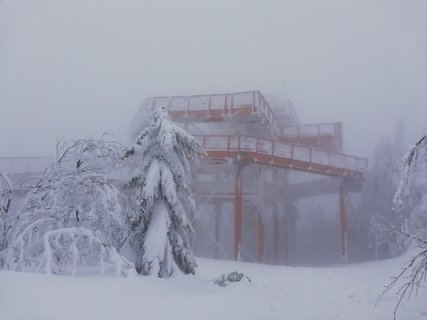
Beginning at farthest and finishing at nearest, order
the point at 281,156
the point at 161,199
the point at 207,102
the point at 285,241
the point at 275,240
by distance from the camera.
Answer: the point at 285,241
the point at 275,240
the point at 207,102
the point at 281,156
the point at 161,199

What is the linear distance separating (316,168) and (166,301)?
56.2ft

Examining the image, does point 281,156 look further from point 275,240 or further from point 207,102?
point 275,240

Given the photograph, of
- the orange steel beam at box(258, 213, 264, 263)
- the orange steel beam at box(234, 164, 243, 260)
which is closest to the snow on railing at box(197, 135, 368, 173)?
the orange steel beam at box(234, 164, 243, 260)

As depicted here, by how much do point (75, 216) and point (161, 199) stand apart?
2287 mm

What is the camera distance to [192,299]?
8031 millimetres

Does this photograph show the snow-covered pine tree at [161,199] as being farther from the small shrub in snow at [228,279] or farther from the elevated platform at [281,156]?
the elevated platform at [281,156]

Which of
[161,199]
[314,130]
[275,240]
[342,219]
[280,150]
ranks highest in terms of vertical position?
[314,130]

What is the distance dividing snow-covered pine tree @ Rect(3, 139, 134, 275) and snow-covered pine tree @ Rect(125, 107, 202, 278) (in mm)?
559

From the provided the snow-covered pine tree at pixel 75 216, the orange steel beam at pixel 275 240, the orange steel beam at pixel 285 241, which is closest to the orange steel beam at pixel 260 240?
the orange steel beam at pixel 275 240

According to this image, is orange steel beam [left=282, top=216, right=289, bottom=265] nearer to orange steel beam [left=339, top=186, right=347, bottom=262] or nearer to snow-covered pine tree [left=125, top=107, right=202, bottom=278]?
orange steel beam [left=339, top=186, right=347, bottom=262]

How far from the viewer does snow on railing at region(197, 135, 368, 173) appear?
67.3ft

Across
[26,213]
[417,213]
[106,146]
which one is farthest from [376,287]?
[417,213]

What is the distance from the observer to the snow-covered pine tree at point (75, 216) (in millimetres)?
7832

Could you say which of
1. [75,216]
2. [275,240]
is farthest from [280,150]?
[75,216]
